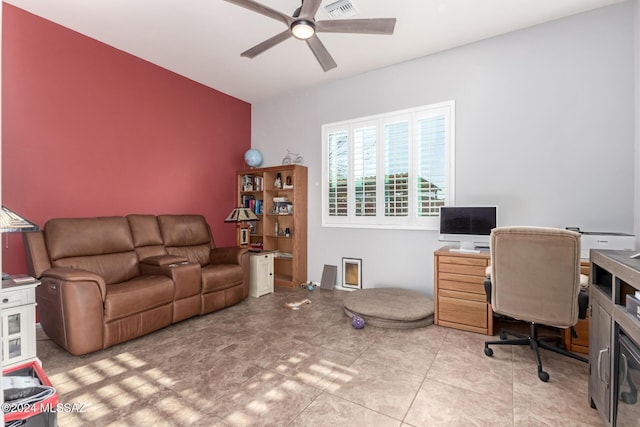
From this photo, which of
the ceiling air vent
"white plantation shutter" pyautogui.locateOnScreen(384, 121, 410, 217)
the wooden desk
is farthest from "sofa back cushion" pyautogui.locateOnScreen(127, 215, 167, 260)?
the wooden desk

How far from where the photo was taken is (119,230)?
338cm

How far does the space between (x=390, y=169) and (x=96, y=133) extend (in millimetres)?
3402

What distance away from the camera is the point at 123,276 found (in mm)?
3273

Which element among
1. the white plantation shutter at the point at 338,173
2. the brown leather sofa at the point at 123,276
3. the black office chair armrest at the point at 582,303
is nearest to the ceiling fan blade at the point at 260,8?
the white plantation shutter at the point at 338,173

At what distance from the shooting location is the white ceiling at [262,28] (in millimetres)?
2893

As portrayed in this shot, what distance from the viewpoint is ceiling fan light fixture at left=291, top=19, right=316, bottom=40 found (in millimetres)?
2367

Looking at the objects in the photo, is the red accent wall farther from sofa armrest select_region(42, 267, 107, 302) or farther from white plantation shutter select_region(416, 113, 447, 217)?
white plantation shutter select_region(416, 113, 447, 217)

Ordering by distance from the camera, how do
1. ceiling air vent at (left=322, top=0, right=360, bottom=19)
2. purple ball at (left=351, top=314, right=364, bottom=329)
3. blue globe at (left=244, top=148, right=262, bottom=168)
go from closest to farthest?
ceiling air vent at (left=322, top=0, right=360, bottom=19) → purple ball at (left=351, top=314, right=364, bottom=329) → blue globe at (left=244, top=148, right=262, bottom=168)

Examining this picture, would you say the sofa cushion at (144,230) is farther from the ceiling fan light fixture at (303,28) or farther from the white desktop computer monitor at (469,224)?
the white desktop computer monitor at (469,224)

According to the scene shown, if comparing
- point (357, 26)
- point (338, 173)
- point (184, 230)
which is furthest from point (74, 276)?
point (338, 173)

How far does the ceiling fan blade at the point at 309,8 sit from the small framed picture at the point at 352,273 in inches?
115

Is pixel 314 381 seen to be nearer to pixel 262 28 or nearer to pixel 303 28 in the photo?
pixel 303 28

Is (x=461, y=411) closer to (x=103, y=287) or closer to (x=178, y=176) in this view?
(x=103, y=287)

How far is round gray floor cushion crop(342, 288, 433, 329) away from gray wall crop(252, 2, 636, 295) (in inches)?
17.3
